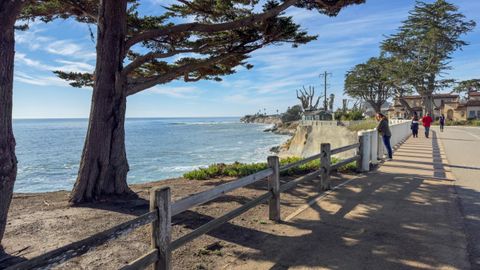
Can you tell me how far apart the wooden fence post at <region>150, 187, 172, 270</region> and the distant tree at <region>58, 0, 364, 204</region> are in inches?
192

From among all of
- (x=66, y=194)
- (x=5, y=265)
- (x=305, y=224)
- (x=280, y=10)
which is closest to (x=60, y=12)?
(x=66, y=194)

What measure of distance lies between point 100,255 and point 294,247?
8.19 feet

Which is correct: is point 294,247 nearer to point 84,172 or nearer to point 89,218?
point 89,218

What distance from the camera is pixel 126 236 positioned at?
5.30 metres

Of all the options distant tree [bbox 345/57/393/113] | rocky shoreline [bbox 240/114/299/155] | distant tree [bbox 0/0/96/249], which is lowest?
rocky shoreline [bbox 240/114/299/155]

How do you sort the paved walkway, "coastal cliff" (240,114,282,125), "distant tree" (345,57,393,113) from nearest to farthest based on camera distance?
the paved walkway, "distant tree" (345,57,393,113), "coastal cliff" (240,114,282,125)

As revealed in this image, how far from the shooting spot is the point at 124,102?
834cm

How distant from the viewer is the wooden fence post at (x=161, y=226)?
11.0 ft

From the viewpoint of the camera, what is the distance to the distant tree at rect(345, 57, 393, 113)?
7275cm

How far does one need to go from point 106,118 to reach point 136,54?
5891mm

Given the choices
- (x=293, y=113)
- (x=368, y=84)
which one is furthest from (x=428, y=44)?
(x=293, y=113)

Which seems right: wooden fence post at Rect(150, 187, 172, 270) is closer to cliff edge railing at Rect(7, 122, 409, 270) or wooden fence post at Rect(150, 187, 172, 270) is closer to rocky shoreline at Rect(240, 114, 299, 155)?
cliff edge railing at Rect(7, 122, 409, 270)

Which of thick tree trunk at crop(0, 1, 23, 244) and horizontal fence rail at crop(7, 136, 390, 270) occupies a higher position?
thick tree trunk at crop(0, 1, 23, 244)

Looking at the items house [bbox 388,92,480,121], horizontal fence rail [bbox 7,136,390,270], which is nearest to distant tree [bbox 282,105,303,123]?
house [bbox 388,92,480,121]
